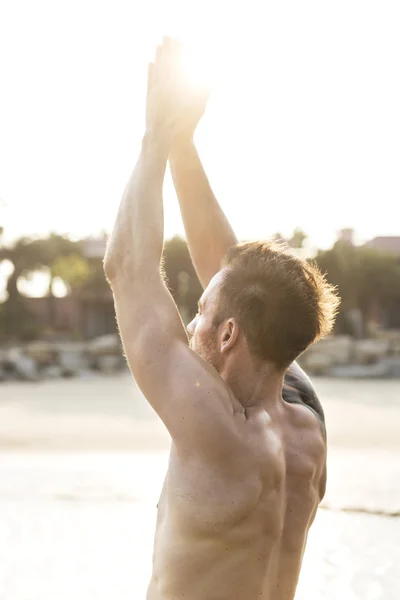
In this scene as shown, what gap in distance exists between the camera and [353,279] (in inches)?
1387

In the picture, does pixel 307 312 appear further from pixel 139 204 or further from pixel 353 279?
pixel 353 279

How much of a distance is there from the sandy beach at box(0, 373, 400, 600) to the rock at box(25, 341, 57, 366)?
1216 cm

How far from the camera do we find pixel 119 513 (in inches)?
254

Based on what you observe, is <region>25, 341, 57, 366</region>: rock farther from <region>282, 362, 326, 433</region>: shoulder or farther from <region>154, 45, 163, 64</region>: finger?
<region>154, 45, 163, 64</region>: finger

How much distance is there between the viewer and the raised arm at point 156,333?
1519 millimetres

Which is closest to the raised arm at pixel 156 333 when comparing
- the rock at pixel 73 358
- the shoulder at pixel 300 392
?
the shoulder at pixel 300 392

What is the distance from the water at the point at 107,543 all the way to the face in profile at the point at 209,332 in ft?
10.3

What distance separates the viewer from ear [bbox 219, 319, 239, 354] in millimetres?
1576

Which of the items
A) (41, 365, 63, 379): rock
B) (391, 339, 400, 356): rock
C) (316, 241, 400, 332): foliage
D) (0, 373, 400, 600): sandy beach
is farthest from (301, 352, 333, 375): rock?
(0, 373, 400, 600): sandy beach

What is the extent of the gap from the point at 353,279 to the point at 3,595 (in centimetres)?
3148

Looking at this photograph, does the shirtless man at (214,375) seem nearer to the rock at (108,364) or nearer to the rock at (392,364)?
the rock at (392,364)

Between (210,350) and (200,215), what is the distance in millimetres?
426

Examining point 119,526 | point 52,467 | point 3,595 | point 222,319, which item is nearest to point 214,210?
point 222,319

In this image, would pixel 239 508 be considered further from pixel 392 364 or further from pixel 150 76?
pixel 392 364
